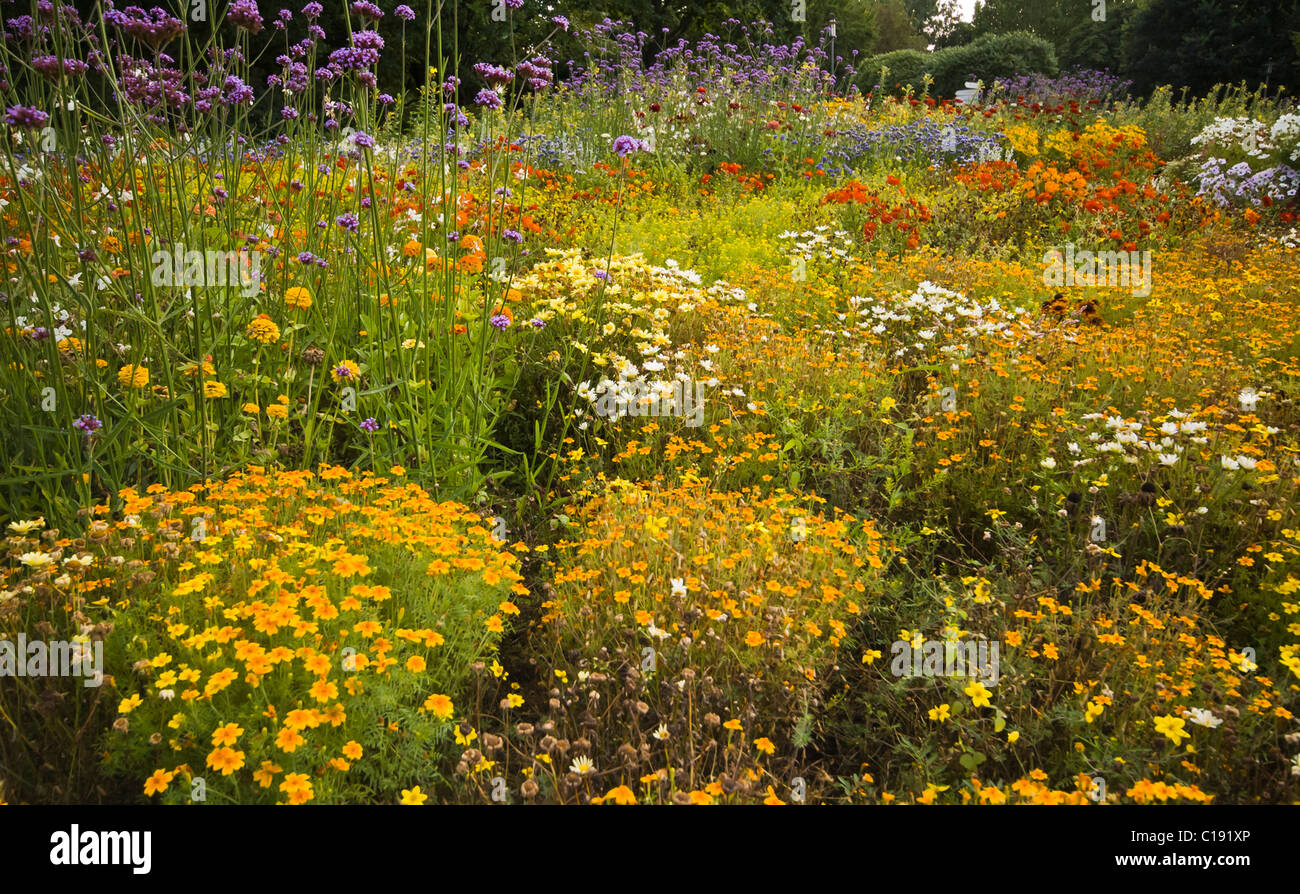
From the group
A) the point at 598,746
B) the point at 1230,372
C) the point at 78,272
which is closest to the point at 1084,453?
the point at 1230,372

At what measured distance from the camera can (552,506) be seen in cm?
380

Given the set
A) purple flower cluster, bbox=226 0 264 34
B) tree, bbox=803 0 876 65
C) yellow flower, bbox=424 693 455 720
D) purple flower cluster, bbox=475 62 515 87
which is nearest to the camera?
yellow flower, bbox=424 693 455 720

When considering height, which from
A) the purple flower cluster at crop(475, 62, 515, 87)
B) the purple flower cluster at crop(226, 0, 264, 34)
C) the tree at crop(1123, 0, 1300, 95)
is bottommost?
the purple flower cluster at crop(475, 62, 515, 87)

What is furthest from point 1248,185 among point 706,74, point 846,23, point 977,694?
point 846,23

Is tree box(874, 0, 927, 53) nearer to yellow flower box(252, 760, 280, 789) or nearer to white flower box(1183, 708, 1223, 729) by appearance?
white flower box(1183, 708, 1223, 729)

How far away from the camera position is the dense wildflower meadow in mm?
2205

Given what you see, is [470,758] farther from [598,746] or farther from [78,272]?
[78,272]

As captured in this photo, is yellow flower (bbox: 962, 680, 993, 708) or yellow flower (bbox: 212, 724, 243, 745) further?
yellow flower (bbox: 962, 680, 993, 708)

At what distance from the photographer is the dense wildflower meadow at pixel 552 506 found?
2205mm

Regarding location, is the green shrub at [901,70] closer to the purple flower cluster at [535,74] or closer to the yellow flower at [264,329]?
the purple flower cluster at [535,74]

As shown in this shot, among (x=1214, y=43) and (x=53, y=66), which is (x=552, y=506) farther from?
(x=1214, y=43)

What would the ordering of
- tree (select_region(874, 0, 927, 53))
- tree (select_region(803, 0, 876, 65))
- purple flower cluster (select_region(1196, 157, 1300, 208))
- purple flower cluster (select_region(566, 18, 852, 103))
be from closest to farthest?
purple flower cluster (select_region(1196, 157, 1300, 208)), purple flower cluster (select_region(566, 18, 852, 103)), tree (select_region(803, 0, 876, 65)), tree (select_region(874, 0, 927, 53))

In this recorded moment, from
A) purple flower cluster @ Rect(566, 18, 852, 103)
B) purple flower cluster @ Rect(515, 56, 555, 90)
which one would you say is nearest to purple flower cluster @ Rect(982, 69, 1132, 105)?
purple flower cluster @ Rect(566, 18, 852, 103)

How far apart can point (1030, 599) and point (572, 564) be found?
5.78 ft
